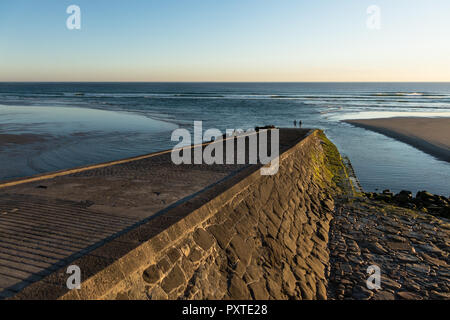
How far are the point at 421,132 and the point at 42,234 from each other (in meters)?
28.5

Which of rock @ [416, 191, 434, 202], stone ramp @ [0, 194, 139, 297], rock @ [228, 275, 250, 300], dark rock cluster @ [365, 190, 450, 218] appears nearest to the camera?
stone ramp @ [0, 194, 139, 297]

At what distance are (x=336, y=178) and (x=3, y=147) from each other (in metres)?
17.0

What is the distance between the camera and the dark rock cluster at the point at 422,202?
9962 mm

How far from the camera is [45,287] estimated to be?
3.19 meters

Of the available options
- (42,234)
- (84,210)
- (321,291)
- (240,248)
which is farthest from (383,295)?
(42,234)

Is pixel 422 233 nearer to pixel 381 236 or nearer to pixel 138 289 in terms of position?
pixel 381 236

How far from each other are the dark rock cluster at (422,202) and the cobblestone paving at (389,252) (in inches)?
20.6

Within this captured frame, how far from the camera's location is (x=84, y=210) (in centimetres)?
549

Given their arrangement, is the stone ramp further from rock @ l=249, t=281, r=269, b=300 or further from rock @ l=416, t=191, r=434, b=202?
rock @ l=416, t=191, r=434, b=202

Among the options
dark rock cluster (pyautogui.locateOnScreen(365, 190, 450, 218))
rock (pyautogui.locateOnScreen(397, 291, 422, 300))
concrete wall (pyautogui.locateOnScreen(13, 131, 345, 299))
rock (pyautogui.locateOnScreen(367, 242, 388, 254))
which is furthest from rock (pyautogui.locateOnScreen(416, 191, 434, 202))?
rock (pyautogui.locateOnScreen(397, 291, 422, 300))

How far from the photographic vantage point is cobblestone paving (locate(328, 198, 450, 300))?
237 inches

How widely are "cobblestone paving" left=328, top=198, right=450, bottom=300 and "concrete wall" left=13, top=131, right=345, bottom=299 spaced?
0.38 metres

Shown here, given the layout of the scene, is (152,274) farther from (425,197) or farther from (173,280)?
(425,197)

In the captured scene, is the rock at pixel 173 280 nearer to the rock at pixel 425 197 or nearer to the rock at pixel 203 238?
the rock at pixel 203 238
